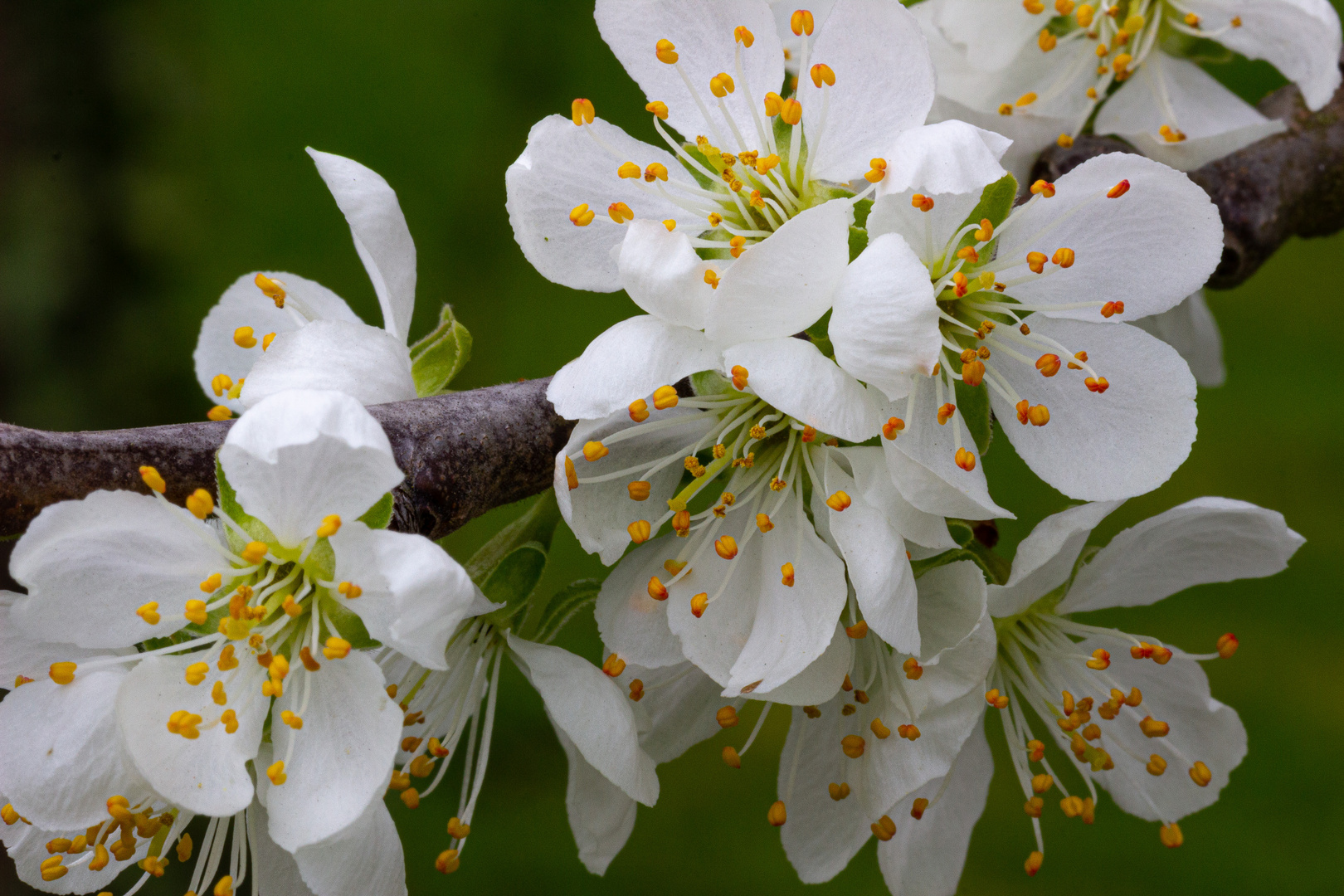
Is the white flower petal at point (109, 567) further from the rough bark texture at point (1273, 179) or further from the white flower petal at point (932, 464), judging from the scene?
the rough bark texture at point (1273, 179)

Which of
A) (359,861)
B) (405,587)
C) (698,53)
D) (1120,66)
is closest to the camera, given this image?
(405,587)

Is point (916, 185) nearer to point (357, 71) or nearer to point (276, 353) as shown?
point (276, 353)

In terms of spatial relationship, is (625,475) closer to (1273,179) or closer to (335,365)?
(335,365)

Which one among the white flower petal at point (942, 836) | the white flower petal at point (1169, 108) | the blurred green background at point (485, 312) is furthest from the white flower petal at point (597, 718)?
the blurred green background at point (485, 312)

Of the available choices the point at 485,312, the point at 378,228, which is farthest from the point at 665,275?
the point at 485,312

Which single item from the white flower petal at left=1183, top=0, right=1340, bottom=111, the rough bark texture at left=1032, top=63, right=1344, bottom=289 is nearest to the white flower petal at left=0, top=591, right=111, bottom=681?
the rough bark texture at left=1032, top=63, right=1344, bottom=289

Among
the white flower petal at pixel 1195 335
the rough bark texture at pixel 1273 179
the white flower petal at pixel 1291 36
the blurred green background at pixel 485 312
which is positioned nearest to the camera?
the white flower petal at pixel 1291 36

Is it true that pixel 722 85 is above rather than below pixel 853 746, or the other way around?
above
